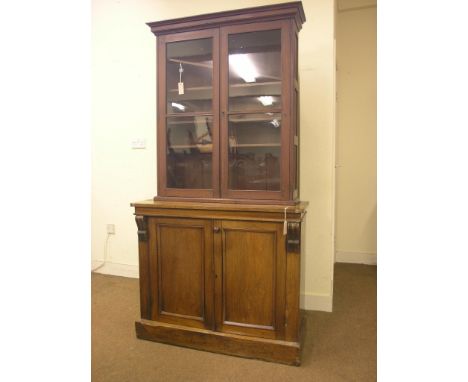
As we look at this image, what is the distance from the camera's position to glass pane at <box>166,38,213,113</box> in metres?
2.01

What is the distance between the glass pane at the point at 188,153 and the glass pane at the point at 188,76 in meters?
0.10

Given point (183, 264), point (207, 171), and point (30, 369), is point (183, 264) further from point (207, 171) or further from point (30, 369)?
point (30, 369)

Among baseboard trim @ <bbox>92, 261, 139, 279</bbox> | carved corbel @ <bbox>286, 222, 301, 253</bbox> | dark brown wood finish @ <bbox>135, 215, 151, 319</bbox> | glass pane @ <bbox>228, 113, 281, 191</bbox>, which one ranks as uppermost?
glass pane @ <bbox>228, 113, 281, 191</bbox>

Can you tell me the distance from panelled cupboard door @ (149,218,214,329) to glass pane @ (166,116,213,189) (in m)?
0.29

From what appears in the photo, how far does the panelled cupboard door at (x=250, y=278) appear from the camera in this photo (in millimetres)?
1761

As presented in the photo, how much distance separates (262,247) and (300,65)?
4.79 feet

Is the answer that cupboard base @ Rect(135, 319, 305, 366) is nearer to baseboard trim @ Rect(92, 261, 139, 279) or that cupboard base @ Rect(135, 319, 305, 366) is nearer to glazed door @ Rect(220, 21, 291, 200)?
glazed door @ Rect(220, 21, 291, 200)

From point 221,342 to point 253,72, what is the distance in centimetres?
164

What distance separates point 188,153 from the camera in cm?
211

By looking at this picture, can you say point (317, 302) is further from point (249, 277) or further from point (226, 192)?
point (226, 192)

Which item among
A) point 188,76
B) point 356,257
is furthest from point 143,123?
point 356,257

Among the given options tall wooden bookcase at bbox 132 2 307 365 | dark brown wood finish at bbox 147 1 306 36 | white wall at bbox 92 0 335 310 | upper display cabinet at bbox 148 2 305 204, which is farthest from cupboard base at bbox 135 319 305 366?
dark brown wood finish at bbox 147 1 306 36
